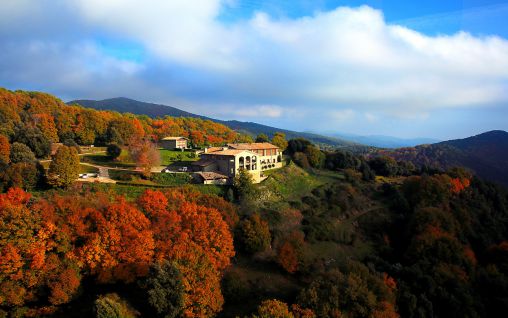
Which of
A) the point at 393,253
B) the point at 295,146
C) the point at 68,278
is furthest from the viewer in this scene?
the point at 295,146

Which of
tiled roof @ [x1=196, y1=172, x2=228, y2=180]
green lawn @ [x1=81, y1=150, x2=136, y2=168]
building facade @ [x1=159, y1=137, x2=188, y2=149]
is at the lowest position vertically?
tiled roof @ [x1=196, y1=172, x2=228, y2=180]

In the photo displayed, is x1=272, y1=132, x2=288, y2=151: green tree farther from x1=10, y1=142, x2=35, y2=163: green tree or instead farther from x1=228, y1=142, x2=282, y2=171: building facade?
x1=10, y1=142, x2=35, y2=163: green tree

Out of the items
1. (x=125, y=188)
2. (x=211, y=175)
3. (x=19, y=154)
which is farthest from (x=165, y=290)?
(x=19, y=154)

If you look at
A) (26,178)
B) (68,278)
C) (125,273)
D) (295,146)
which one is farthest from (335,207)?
(26,178)

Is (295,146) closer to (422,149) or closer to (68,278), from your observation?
(68,278)

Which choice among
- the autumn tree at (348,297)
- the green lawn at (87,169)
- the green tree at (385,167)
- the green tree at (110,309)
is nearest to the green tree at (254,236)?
the autumn tree at (348,297)

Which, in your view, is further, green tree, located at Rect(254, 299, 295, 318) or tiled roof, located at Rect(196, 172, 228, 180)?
tiled roof, located at Rect(196, 172, 228, 180)

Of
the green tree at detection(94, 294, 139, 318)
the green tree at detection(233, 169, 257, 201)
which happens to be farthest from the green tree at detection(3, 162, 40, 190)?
the green tree at detection(233, 169, 257, 201)

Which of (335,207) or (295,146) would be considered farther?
(295,146)
